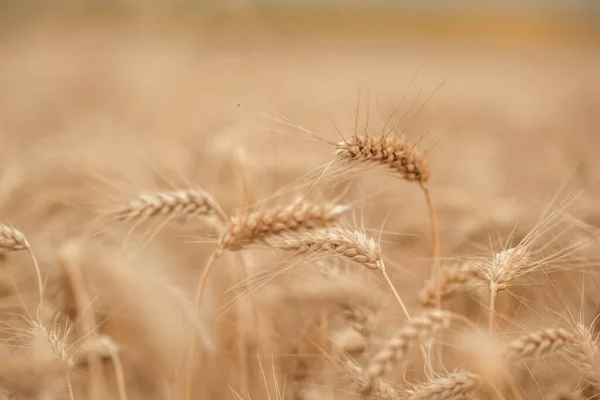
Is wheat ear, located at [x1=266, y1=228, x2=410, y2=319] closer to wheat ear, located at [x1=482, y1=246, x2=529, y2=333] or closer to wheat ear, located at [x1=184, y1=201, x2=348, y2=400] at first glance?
wheat ear, located at [x1=184, y1=201, x2=348, y2=400]

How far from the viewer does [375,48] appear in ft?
57.1

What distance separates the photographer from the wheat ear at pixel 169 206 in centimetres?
147

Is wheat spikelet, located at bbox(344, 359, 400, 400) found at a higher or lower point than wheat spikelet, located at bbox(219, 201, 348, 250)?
lower

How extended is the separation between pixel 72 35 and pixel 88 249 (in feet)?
37.7

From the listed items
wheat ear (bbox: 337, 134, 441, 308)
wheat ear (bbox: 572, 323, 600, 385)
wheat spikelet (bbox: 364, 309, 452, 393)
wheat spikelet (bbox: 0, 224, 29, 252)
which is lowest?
wheat ear (bbox: 572, 323, 600, 385)

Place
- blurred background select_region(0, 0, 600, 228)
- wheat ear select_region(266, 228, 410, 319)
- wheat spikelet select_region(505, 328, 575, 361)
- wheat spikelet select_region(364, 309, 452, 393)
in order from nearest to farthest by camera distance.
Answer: wheat spikelet select_region(364, 309, 452, 393), wheat spikelet select_region(505, 328, 575, 361), wheat ear select_region(266, 228, 410, 319), blurred background select_region(0, 0, 600, 228)

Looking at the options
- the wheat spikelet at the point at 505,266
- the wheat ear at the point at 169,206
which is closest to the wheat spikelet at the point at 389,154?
the wheat spikelet at the point at 505,266

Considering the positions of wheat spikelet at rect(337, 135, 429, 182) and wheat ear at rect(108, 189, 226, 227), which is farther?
wheat ear at rect(108, 189, 226, 227)

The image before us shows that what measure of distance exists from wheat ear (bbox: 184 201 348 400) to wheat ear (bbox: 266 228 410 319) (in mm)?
38

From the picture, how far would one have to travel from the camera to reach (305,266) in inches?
66.4

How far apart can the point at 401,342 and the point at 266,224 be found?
477 mm

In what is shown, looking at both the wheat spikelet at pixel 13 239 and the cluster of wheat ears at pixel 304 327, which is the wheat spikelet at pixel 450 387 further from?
the wheat spikelet at pixel 13 239

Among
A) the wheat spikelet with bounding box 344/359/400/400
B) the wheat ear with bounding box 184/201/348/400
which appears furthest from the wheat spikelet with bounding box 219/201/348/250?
the wheat spikelet with bounding box 344/359/400/400

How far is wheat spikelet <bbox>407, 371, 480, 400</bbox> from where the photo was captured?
1098 millimetres
